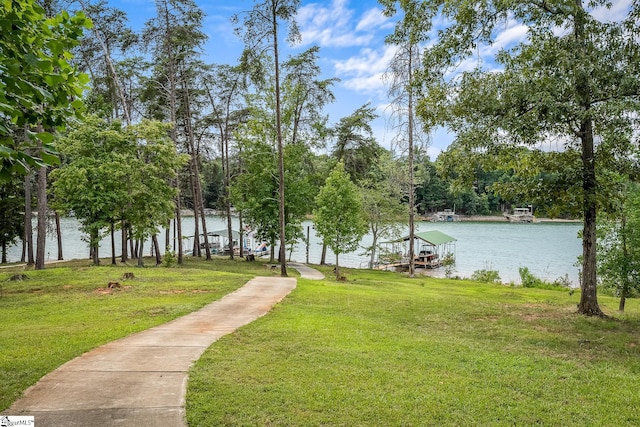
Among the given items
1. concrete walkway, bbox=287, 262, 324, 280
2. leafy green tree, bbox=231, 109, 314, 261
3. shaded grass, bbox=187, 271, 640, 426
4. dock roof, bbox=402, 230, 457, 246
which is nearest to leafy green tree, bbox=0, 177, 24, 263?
leafy green tree, bbox=231, 109, 314, 261

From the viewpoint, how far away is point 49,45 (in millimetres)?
3268

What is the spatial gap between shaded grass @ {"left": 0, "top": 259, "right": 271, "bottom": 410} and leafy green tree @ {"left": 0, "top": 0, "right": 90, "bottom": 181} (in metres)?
2.95

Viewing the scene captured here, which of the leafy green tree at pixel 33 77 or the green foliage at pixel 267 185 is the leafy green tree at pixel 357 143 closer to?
the green foliage at pixel 267 185

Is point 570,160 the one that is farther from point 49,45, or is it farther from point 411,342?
point 49,45

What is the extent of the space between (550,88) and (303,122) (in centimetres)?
2061

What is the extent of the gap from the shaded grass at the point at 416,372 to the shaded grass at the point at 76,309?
2.07m

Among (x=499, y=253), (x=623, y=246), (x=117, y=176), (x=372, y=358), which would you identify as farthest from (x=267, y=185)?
(x=499, y=253)

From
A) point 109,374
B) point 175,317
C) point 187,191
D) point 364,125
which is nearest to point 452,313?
point 175,317

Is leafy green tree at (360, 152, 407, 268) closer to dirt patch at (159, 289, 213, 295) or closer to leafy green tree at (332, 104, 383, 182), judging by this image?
leafy green tree at (332, 104, 383, 182)

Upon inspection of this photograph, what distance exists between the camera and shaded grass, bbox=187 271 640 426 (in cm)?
423

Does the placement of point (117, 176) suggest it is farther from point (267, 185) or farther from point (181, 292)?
point (267, 185)

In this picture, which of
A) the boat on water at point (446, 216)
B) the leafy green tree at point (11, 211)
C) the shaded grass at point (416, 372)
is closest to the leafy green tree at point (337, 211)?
the shaded grass at point (416, 372)

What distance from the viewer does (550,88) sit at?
7883 millimetres

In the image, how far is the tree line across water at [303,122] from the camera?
3727 millimetres
